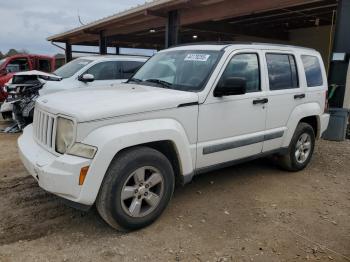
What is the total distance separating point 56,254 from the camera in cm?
311

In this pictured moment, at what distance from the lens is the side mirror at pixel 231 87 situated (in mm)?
3863

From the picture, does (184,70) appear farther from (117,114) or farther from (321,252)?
(321,252)

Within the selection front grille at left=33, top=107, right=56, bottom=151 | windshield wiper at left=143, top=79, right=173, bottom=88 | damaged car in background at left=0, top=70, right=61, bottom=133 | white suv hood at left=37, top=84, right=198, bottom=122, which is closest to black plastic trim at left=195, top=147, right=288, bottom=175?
white suv hood at left=37, top=84, right=198, bottom=122

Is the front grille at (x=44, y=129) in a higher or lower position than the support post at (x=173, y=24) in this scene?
lower

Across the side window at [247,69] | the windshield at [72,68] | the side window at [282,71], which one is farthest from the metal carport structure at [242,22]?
the side window at [247,69]

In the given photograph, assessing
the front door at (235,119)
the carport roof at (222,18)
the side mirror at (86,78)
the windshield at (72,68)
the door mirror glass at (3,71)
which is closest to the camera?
the front door at (235,119)

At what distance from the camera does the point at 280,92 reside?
4.86 m

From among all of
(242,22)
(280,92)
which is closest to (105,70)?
(280,92)

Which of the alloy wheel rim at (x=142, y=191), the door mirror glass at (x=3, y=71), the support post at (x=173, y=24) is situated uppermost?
the support post at (x=173, y=24)

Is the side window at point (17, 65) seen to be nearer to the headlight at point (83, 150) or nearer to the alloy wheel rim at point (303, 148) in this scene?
the alloy wheel rim at point (303, 148)

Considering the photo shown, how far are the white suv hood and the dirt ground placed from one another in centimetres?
119

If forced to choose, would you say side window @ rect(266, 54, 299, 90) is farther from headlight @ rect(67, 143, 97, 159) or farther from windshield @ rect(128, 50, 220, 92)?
headlight @ rect(67, 143, 97, 159)

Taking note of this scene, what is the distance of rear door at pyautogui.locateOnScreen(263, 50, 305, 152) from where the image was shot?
187 inches

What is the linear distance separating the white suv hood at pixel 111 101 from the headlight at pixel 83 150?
23 cm
